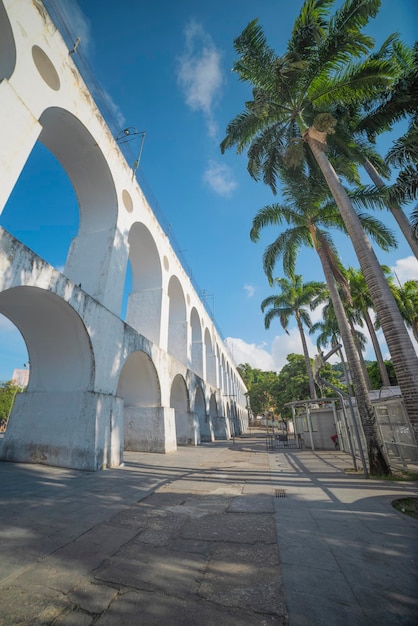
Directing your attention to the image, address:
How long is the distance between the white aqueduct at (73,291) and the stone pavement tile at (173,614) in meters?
5.38

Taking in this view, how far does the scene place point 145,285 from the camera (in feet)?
45.3

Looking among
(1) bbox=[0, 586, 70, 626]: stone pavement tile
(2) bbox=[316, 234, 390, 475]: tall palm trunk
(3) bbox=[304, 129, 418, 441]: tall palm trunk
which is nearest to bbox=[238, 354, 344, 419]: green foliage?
(2) bbox=[316, 234, 390, 475]: tall palm trunk

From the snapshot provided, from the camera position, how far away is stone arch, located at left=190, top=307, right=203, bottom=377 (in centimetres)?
2091

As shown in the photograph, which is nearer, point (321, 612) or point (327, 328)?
point (321, 612)

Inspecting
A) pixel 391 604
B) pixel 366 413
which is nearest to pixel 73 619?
pixel 391 604

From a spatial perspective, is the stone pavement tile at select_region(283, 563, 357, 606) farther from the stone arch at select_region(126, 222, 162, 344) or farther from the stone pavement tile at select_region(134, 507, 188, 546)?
the stone arch at select_region(126, 222, 162, 344)

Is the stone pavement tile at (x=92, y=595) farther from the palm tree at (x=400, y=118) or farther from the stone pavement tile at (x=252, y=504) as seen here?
the palm tree at (x=400, y=118)

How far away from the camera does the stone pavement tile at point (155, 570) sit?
6.78 ft

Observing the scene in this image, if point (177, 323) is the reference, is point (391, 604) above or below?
below

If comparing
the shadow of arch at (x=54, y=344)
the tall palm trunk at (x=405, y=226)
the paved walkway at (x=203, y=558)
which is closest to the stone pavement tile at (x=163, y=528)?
the paved walkway at (x=203, y=558)

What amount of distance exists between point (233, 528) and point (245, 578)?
117 cm

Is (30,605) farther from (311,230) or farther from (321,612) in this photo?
(311,230)

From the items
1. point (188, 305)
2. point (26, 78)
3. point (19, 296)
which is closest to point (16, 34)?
point (26, 78)

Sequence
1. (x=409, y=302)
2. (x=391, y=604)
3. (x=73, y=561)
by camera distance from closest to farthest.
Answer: (x=391, y=604), (x=73, y=561), (x=409, y=302)
